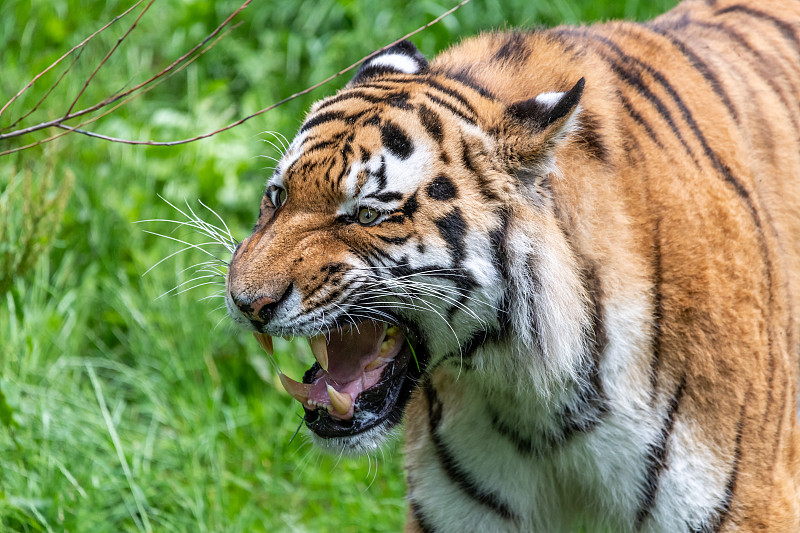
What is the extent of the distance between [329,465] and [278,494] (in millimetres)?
244

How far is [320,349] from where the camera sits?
2.19 metres

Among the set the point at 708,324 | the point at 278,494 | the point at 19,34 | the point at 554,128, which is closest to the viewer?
the point at 554,128

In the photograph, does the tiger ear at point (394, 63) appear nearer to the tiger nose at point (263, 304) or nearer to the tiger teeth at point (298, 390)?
the tiger nose at point (263, 304)

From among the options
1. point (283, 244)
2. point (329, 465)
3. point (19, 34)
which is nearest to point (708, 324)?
point (283, 244)

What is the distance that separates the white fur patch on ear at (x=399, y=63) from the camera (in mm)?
2383

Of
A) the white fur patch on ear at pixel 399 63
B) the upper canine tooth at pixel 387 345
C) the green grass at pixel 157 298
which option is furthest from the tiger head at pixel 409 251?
the green grass at pixel 157 298

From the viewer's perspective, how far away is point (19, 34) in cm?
502

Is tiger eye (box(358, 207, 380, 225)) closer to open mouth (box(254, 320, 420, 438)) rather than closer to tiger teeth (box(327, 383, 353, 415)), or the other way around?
open mouth (box(254, 320, 420, 438))

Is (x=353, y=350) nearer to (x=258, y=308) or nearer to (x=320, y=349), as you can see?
(x=320, y=349)

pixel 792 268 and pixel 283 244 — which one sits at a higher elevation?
pixel 283 244

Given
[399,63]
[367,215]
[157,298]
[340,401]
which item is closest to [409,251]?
[367,215]

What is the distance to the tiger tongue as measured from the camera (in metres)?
2.21

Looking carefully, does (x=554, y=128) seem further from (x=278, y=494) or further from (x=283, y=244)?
(x=278, y=494)

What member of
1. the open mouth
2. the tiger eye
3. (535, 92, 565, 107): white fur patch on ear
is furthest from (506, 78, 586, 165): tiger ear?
the open mouth
